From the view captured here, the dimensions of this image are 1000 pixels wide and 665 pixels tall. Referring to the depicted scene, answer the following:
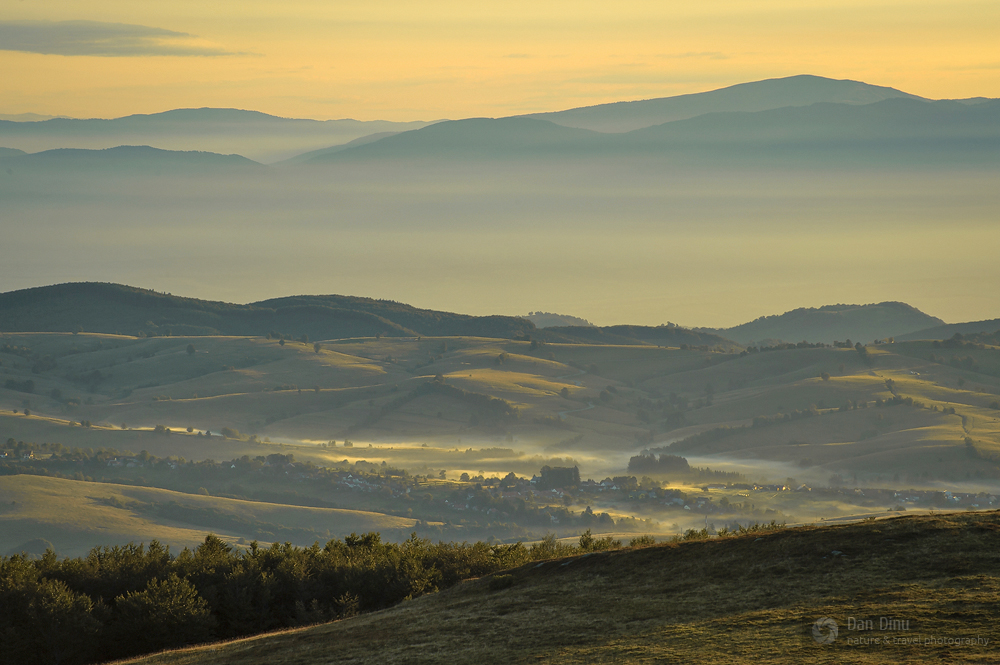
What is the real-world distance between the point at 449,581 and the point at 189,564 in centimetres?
1328

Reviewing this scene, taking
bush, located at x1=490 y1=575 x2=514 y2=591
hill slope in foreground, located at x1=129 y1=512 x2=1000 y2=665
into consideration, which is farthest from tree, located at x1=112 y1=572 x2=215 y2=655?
bush, located at x1=490 y1=575 x2=514 y2=591

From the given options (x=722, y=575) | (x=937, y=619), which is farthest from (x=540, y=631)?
(x=937, y=619)

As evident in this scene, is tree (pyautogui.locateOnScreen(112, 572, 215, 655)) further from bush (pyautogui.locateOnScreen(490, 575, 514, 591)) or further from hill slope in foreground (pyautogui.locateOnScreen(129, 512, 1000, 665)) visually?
bush (pyautogui.locateOnScreen(490, 575, 514, 591))

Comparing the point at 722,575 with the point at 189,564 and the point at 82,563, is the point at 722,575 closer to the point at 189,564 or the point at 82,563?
the point at 189,564

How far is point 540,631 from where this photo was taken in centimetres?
3209

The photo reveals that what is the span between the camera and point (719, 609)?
102ft

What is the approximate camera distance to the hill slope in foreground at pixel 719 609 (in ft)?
85.2

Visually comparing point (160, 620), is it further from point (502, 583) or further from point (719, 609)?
point (719, 609)

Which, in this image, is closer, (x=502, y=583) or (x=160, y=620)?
(x=502, y=583)

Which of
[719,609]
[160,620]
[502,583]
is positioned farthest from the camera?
[160,620]

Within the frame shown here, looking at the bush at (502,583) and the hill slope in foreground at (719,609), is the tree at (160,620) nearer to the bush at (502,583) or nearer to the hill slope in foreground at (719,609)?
the hill slope in foreground at (719,609)

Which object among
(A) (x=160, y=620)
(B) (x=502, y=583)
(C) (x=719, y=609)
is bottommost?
(A) (x=160, y=620)

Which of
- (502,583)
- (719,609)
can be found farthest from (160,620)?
(719,609)

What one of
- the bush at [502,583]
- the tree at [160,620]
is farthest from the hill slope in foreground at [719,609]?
the tree at [160,620]
